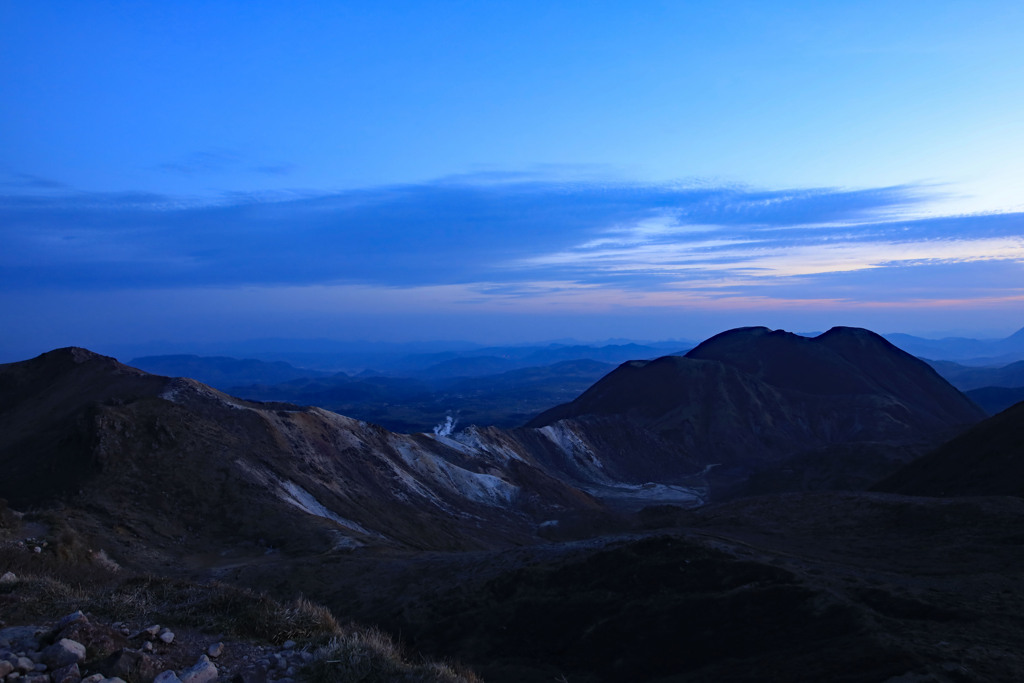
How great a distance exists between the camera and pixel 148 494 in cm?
3073

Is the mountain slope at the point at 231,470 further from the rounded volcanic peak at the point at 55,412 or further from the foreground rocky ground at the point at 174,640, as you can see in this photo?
the foreground rocky ground at the point at 174,640

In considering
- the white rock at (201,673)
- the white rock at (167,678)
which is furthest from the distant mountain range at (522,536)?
the white rock at (167,678)

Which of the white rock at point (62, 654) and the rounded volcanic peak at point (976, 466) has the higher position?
the white rock at point (62, 654)

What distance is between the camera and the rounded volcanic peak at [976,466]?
30.9 metres

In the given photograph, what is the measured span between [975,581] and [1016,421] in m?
26.6

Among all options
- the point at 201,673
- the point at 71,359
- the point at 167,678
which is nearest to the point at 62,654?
the point at 167,678

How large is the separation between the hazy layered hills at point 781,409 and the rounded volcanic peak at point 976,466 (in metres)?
20.3

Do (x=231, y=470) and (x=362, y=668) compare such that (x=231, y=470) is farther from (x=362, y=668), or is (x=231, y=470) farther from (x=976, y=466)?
(x=976, y=466)

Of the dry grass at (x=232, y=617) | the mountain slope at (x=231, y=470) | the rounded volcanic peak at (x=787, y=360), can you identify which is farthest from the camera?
the rounded volcanic peak at (x=787, y=360)

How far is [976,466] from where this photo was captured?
33562mm

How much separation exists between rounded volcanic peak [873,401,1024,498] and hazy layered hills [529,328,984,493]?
2034 centimetres

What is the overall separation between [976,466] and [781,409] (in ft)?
201

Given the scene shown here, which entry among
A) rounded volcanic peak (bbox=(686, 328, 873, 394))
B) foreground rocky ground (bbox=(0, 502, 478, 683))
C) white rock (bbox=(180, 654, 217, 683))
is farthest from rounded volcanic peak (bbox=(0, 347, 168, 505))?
rounded volcanic peak (bbox=(686, 328, 873, 394))

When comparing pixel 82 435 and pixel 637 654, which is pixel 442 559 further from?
pixel 82 435
